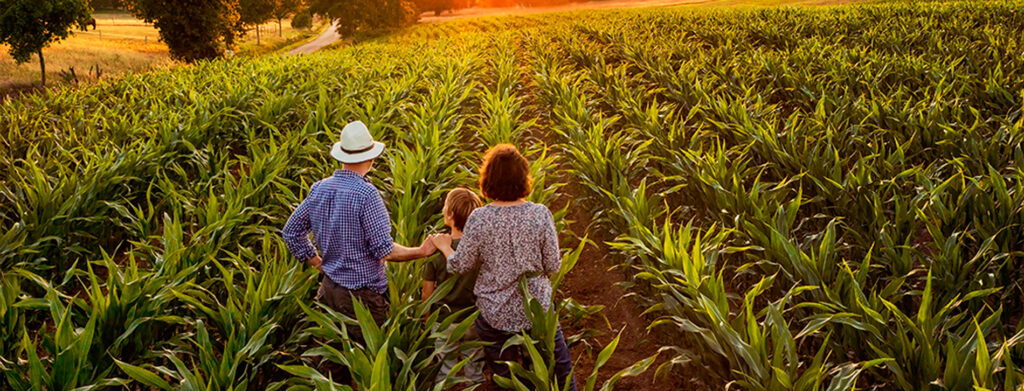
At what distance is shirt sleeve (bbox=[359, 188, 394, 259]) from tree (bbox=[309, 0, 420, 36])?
4162 cm

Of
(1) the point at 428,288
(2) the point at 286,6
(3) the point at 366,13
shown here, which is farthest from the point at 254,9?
(1) the point at 428,288

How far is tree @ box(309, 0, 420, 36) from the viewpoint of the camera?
42219 mm

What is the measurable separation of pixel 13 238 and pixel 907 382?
17.6ft

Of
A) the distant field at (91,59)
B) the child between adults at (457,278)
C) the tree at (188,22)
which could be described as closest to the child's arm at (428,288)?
the child between adults at (457,278)

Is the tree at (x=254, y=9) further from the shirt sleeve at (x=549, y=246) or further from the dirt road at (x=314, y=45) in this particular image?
the shirt sleeve at (x=549, y=246)

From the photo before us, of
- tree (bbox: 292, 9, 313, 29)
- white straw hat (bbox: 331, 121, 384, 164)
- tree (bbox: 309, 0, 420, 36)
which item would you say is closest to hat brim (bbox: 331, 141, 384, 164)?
white straw hat (bbox: 331, 121, 384, 164)

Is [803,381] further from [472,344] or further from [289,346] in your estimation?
[289,346]

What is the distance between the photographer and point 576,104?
821 centimetres

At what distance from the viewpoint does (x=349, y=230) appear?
10.4 feet

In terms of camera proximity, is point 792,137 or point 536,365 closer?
point 536,365

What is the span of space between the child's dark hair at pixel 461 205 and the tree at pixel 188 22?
82.6 ft

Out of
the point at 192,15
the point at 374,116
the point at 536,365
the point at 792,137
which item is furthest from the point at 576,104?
the point at 192,15

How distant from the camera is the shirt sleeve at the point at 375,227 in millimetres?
3148

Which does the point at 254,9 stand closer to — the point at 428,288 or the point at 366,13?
the point at 366,13
